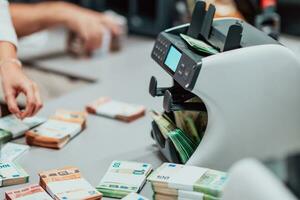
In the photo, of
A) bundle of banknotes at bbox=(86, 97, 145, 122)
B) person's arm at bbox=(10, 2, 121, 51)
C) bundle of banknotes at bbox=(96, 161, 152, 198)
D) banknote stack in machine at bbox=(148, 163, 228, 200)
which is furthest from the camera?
person's arm at bbox=(10, 2, 121, 51)

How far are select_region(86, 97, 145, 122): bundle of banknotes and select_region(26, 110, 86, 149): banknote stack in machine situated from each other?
5 cm

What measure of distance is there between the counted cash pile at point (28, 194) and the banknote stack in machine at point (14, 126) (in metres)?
0.26

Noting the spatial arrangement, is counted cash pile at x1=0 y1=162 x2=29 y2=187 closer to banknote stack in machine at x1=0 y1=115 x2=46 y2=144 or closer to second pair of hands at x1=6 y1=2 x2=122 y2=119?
banknote stack in machine at x1=0 y1=115 x2=46 y2=144

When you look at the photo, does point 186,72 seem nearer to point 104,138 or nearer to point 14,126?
point 104,138

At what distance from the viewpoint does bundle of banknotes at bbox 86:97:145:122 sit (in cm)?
143

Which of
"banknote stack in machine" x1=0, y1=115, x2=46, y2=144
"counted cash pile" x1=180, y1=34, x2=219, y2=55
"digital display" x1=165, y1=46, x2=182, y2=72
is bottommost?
"banknote stack in machine" x1=0, y1=115, x2=46, y2=144

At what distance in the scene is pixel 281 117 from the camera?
3.55 feet

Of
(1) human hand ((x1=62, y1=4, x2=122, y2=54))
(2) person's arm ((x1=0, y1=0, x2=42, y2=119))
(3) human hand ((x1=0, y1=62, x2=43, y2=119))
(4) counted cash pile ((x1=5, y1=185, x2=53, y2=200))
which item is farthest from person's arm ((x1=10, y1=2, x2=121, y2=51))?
(4) counted cash pile ((x1=5, y1=185, x2=53, y2=200))

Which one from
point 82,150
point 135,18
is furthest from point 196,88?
point 135,18

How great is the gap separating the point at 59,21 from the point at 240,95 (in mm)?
1058

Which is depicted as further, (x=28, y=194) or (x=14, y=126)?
(x=14, y=126)

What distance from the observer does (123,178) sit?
3.60 ft

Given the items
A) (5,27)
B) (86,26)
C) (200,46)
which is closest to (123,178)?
(200,46)

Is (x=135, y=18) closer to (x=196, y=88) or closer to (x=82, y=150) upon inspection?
(x=82, y=150)
